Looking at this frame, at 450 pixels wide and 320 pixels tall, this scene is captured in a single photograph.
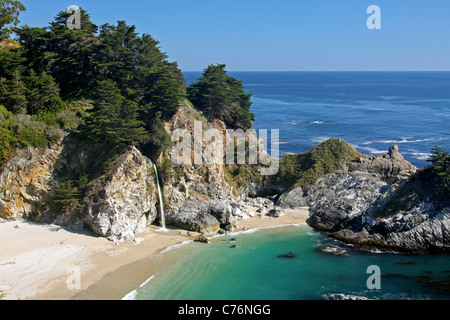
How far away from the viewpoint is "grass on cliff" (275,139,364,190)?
42031 mm

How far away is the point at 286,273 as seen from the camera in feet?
86.6

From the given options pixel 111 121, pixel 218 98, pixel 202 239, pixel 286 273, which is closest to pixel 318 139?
pixel 218 98

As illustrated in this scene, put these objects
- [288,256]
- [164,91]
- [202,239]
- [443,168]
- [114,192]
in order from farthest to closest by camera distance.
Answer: [164,91] → [443,168] → [202,239] → [114,192] → [288,256]

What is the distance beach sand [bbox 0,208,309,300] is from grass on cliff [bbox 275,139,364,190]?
15.5 metres

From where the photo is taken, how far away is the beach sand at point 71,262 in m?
23.0

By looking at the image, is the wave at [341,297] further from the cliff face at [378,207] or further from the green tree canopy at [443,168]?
the green tree canopy at [443,168]

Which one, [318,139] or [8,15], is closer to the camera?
[8,15]

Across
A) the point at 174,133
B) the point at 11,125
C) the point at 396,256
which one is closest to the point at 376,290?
the point at 396,256

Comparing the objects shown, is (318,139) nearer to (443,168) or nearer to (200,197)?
(443,168)

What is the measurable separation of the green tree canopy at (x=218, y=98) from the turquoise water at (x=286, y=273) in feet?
55.4

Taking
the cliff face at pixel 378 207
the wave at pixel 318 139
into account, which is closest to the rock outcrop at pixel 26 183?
the cliff face at pixel 378 207

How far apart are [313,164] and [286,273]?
1932 centimetres
